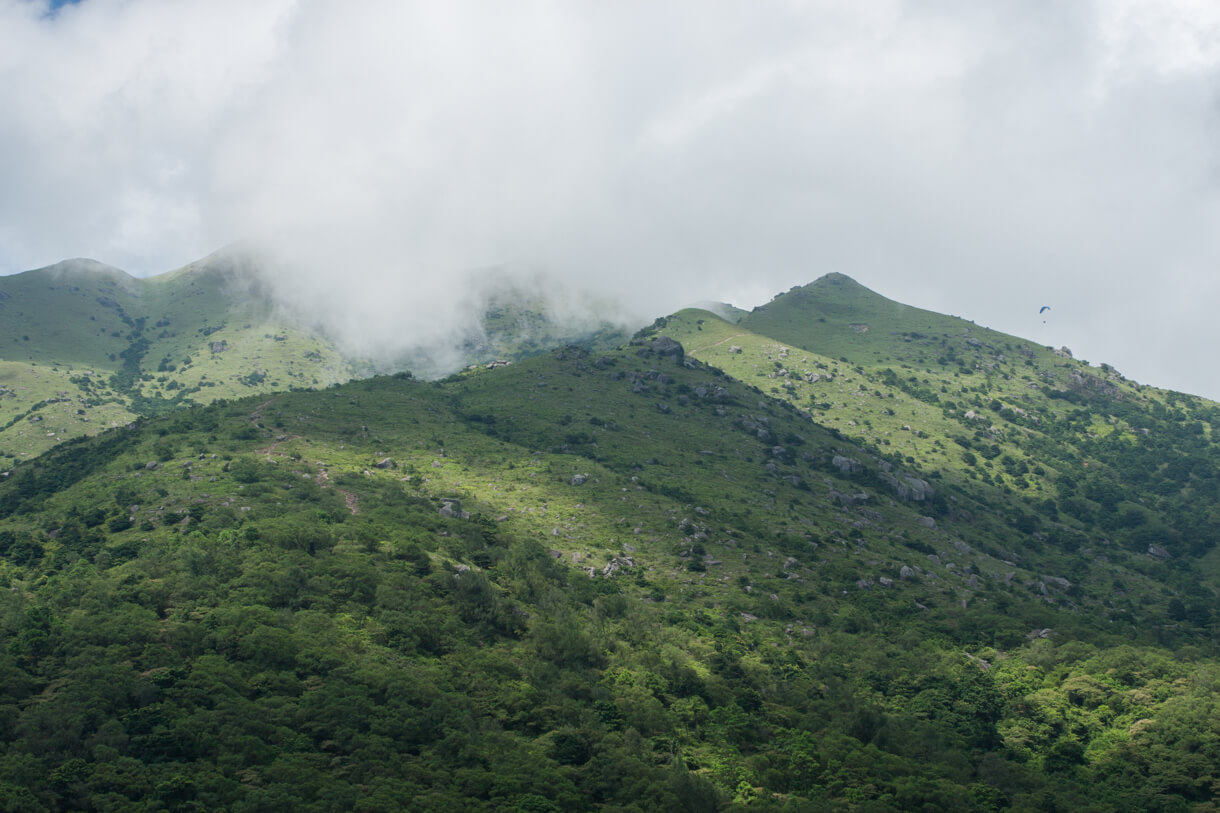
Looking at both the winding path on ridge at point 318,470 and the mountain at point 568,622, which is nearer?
the mountain at point 568,622

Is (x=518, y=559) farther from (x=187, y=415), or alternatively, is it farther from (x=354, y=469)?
(x=187, y=415)

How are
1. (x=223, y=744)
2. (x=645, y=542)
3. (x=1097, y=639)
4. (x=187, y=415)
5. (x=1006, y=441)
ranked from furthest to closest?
(x=1006, y=441) < (x=187, y=415) < (x=645, y=542) < (x=1097, y=639) < (x=223, y=744)

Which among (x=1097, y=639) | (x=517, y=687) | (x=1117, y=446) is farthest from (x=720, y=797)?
(x=1117, y=446)

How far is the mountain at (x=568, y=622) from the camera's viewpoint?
5316cm

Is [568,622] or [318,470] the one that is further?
[318,470]

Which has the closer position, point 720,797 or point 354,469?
point 720,797

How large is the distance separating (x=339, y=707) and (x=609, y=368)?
404ft

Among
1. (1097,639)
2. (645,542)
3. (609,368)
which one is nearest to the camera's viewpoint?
(1097,639)

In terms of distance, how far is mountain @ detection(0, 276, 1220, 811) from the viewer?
5316 centimetres

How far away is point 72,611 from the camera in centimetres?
6325

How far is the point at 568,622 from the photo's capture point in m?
78.6

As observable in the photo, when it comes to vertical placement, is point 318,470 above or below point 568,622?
above

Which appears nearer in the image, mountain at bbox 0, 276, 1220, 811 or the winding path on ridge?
mountain at bbox 0, 276, 1220, 811

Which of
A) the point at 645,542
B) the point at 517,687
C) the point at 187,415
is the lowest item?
the point at 517,687
